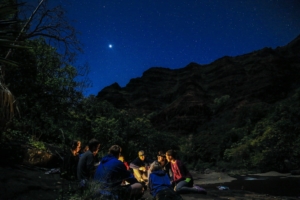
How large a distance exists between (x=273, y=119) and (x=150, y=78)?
118 metres

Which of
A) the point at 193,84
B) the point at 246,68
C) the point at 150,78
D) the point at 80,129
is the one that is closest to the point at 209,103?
the point at 193,84

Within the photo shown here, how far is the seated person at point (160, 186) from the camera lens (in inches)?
187

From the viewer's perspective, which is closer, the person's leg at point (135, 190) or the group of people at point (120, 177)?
the group of people at point (120, 177)

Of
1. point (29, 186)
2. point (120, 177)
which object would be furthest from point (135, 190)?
point (29, 186)

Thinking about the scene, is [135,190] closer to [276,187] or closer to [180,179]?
[180,179]

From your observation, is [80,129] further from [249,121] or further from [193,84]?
[193,84]

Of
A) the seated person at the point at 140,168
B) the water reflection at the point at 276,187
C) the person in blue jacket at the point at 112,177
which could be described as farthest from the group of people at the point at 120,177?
the water reflection at the point at 276,187

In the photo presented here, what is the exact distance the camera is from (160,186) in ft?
16.7

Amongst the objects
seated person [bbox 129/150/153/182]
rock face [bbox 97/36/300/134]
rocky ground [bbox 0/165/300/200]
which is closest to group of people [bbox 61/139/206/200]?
rocky ground [bbox 0/165/300/200]

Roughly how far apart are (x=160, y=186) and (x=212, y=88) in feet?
359

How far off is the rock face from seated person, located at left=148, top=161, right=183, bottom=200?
143 ft

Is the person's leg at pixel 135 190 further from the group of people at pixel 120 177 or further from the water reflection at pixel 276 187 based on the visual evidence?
the water reflection at pixel 276 187

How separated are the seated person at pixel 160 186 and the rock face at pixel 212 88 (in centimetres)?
4360

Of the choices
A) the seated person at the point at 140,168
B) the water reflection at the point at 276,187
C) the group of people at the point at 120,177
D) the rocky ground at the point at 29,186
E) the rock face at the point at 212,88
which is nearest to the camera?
the group of people at the point at 120,177
